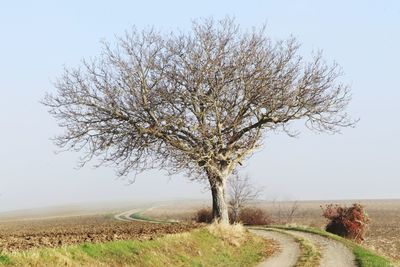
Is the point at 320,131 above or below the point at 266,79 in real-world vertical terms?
below

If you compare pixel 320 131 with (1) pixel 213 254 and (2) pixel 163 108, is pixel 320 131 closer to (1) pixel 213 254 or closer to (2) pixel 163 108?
(2) pixel 163 108

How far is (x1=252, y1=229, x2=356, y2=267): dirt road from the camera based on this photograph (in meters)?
24.2

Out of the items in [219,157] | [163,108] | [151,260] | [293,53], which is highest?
[293,53]

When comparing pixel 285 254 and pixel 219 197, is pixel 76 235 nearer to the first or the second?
pixel 285 254

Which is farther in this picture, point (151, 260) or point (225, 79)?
point (225, 79)

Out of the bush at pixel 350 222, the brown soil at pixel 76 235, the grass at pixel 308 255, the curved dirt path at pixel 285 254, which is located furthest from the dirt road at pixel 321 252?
the bush at pixel 350 222

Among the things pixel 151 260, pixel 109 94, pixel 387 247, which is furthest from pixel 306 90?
pixel 151 260

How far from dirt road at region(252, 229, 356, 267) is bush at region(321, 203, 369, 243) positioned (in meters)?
9.95

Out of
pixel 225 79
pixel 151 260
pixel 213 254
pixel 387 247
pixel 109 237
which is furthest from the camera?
pixel 387 247

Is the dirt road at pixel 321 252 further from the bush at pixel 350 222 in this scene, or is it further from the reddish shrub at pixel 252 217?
the reddish shrub at pixel 252 217

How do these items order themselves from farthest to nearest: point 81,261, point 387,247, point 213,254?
point 387,247, point 213,254, point 81,261

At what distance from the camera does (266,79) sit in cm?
3384

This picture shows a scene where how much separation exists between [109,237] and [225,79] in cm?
1502

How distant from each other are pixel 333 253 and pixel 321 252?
0.64 m
